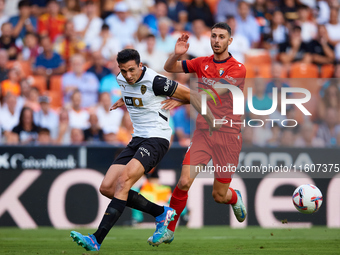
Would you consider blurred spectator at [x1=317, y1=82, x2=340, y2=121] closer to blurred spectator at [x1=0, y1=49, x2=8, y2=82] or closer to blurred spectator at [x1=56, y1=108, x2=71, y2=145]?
blurred spectator at [x1=56, y1=108, x2=71, y2=145]

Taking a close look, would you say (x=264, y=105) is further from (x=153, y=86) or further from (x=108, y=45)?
(x=153, y=86)

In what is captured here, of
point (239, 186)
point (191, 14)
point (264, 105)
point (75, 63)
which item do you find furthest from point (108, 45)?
point (239, 186)

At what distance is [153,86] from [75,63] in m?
6.26

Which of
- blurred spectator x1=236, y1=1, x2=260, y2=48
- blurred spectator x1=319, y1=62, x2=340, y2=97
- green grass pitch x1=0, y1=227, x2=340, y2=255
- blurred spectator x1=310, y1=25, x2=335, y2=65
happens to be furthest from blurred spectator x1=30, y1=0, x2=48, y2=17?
blurred spectator x1=319, y1=62, x2=340, y2=97

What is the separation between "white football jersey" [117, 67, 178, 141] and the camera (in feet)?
20.9

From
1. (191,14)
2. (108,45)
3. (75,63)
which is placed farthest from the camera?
(191,14)

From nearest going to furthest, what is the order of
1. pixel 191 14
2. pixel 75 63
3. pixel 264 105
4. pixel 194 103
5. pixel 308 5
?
pixel 194 103, pixel 264 105, pixel 75 63, pixel 191 14, pixel 308 5

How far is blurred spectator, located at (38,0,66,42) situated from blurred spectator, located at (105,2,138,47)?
1221mm

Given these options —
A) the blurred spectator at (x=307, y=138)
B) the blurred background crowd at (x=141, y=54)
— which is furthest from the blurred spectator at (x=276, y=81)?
the blurred spectator at (x=307, y=138)

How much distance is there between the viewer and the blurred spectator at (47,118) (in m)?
11.1

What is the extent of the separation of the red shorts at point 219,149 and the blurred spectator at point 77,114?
4667mm

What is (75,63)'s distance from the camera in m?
12.2

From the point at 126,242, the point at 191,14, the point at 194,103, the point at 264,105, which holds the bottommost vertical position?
the point at 126,242

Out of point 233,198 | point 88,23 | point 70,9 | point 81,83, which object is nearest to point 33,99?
point 81,83
